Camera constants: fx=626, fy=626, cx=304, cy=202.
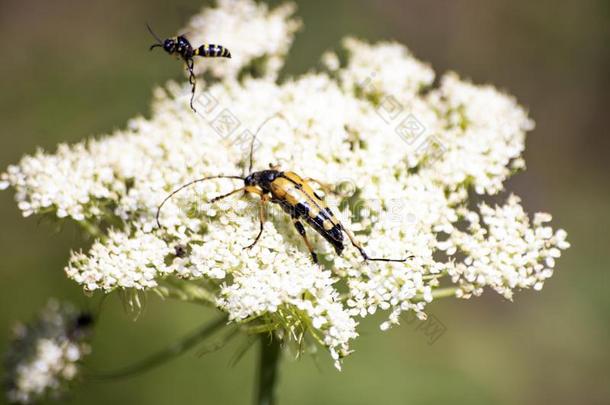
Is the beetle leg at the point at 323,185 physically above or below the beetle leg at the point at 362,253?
above

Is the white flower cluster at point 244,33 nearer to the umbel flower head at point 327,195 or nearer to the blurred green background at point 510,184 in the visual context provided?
the umbel flower head at point 327,195

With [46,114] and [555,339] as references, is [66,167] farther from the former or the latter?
[555,339]

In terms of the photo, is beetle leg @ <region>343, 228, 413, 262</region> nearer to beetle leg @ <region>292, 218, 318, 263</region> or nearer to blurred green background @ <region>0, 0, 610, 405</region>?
beetle leg @ <region>292, 218, 318, 263</region>

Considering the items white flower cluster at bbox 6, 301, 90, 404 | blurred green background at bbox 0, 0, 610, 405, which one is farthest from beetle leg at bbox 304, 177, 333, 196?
blurred green background at bbox 0, 0, 610, 405

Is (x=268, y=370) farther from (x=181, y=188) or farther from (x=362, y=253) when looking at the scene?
(x=181, y=188)

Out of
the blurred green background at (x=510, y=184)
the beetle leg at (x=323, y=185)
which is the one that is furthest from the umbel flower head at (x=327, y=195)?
the blurred green background at (x=510, y=184)

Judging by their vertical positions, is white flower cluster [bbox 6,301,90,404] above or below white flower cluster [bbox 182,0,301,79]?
below
